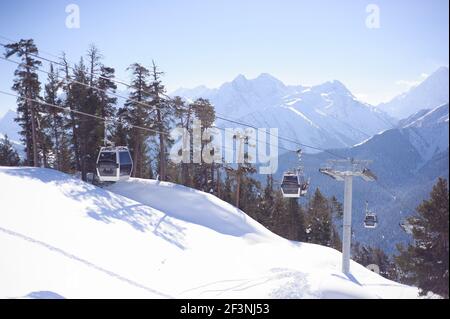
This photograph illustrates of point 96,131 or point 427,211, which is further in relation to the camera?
point 96,131

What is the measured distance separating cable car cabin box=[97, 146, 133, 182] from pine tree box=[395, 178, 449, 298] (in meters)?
13.6

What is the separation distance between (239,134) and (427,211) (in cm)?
2401

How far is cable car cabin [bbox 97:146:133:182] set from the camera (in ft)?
63.4

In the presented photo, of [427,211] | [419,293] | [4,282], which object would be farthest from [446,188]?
[4,282]

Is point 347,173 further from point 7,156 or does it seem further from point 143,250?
point 7,156

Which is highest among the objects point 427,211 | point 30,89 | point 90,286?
point 30,89

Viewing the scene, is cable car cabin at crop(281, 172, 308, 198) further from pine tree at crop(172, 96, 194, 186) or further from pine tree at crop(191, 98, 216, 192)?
pine tree at crop(172, 96, 194, 186)

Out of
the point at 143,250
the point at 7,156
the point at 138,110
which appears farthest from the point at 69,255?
the point at 7,156

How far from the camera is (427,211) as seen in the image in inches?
386

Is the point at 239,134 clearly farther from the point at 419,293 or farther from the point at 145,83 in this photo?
the point at 419,293

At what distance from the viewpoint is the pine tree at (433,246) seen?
28.3 feet

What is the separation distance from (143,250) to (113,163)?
519 cm

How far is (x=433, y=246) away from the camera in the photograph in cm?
918
